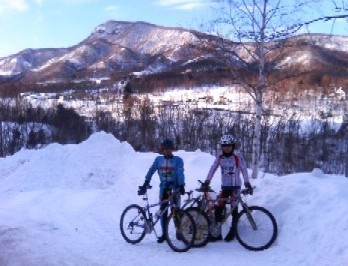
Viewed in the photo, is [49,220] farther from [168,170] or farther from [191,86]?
[191,86]

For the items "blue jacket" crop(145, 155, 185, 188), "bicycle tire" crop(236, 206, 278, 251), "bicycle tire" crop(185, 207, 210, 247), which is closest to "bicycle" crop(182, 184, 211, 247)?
"bicycle tire" crop(185, 207, 210, 247)

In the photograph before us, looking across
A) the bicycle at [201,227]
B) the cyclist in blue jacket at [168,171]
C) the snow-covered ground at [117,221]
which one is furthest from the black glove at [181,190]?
the snow-covered ground at [117,221]

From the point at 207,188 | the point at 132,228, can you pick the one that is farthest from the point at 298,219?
the point at 132,228

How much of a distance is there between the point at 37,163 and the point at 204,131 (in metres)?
42.9

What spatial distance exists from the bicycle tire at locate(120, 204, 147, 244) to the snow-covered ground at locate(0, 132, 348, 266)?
6.9 inches

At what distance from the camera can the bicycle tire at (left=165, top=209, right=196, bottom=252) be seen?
8805 mm

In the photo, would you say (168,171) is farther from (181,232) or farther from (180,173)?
(181,232)

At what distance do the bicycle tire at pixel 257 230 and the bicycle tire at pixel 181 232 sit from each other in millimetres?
853

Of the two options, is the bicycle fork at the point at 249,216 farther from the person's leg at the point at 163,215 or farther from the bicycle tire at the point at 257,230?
the person's leg at the point at 163,215

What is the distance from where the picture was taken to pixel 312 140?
50.0 m

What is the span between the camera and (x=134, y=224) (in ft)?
32.0

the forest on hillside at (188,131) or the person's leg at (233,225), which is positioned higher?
the person's leg at (233,225)

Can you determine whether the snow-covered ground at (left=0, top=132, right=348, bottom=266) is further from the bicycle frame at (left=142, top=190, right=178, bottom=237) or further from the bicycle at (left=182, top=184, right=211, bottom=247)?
the bicycle frame at (left=142, top=190, right=178, bottom=237)

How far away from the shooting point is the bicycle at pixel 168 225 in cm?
886
